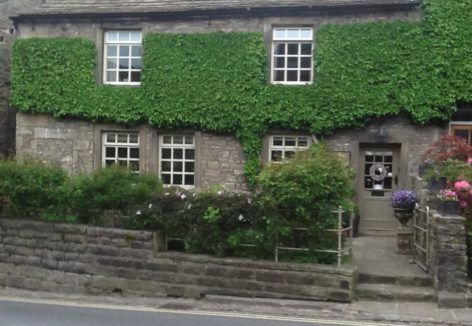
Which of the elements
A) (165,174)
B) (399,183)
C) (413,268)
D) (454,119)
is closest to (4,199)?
(165,174)

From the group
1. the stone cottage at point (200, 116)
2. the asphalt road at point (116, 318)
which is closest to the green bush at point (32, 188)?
the asphalt road at point (116, 318)

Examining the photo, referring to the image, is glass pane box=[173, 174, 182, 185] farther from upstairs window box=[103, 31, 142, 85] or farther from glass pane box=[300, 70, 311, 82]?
glass pane box=[300, 70, 311, 82]

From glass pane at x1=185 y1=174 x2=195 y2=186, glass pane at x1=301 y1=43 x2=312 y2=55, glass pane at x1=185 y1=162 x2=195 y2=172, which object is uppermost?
glass pane at x1=301 y1=43 x2=312 y2=55

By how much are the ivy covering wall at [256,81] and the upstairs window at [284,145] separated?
0.43 metres

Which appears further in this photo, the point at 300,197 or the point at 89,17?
the point at 89,17

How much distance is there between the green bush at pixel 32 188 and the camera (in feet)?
37.8

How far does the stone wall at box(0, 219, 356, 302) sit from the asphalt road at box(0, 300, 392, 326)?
924 mm

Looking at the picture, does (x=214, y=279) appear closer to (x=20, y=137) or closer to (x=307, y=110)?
(x=307, y=110)

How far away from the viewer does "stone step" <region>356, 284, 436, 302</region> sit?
9.29m

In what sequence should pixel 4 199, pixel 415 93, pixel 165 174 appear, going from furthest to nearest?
pixel 165 174, pixel 415 93, pixel 4 199

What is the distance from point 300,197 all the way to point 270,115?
644 centimetres

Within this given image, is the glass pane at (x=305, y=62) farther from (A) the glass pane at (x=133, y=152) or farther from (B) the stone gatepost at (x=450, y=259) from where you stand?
(B) the stone gatepost at (x=450, y=259)

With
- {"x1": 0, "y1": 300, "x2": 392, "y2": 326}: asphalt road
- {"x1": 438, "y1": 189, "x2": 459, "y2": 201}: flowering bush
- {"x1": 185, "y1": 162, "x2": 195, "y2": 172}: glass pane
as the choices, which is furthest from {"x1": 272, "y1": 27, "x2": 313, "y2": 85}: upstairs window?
{"x1": 0, "y1": 300, "x2": 392, "y2": 326}: asphalt road

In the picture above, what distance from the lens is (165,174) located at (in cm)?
1686
